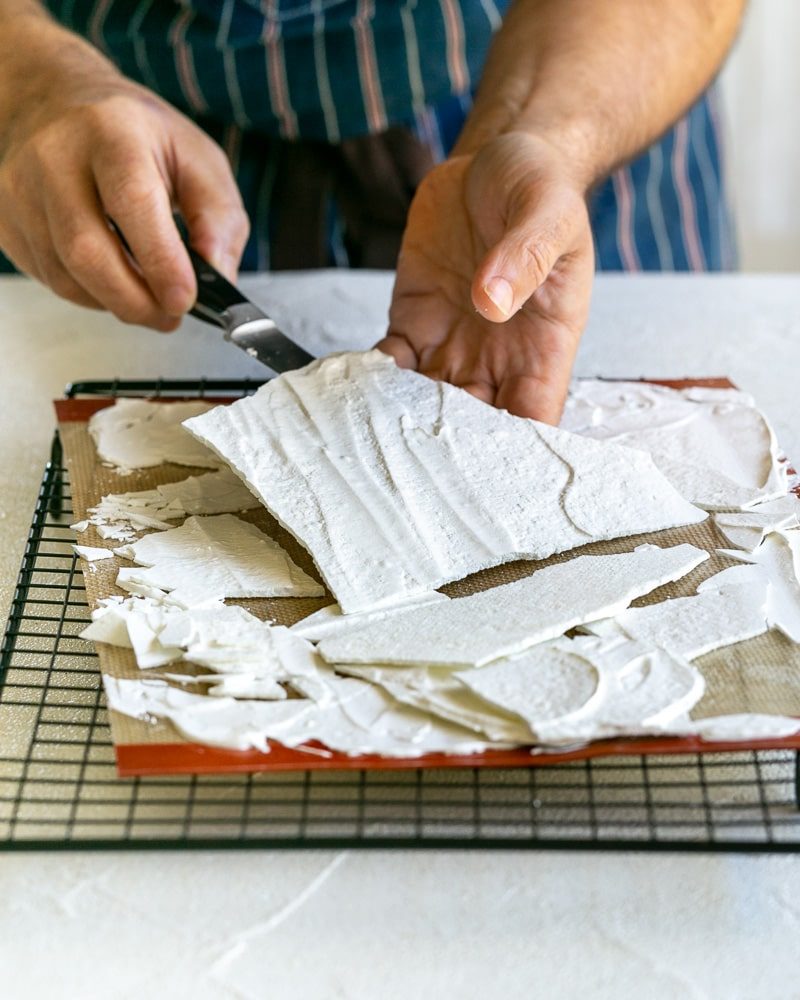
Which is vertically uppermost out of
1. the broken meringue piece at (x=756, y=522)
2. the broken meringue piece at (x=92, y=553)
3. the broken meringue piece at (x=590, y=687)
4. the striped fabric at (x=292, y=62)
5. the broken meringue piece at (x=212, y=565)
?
the striped fabric at (x=292, y=62)

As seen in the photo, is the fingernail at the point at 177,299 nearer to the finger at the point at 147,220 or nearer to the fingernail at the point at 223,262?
the finger at the point at 147,220

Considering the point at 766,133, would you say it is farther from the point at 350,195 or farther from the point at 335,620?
the point at 335,620

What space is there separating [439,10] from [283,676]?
4.57ft

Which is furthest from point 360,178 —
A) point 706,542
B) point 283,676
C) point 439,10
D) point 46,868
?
point 46,868

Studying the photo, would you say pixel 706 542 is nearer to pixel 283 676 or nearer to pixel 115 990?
pixel 283 676

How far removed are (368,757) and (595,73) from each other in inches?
55.7

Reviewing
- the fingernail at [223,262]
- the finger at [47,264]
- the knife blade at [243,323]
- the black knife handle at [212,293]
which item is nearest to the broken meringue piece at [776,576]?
the knife blade at [243,323]

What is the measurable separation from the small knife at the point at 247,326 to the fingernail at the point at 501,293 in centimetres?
35

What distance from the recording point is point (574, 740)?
963mm

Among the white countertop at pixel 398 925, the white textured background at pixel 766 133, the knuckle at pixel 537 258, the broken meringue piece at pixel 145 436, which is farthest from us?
the white textured background at pixel 766 133

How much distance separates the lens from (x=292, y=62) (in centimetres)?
202

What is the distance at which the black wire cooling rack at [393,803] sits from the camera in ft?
3.13

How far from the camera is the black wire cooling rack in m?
0.95

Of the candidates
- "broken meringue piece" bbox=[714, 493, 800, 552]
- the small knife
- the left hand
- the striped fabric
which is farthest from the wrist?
"broken meringue piece" bbox=[714, 493, 800, 552]
